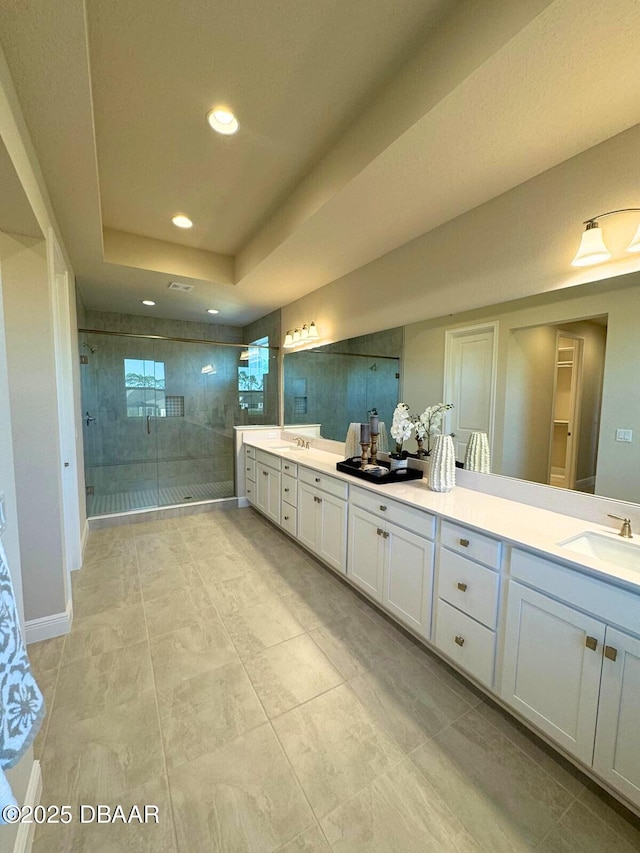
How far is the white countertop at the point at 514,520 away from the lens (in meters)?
1.19

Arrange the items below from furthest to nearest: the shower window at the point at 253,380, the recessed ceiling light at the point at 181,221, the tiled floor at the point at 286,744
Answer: the shower window at the point at 253,380, the recessed ceiling light at the point at 181,221, the tiled floor at the point at 286,744

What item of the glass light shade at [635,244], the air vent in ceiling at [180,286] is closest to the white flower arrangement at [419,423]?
the glass light shade at [635,244]

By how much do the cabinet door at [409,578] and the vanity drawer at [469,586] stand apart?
0.29 ft

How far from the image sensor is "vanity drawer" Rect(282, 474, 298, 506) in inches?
121

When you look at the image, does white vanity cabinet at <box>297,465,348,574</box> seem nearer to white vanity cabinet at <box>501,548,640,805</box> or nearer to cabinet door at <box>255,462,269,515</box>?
cabinet door at <box>255,462,269,515</box>

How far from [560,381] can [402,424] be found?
0.98 meters

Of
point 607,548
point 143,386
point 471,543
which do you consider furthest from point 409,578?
point 143,386

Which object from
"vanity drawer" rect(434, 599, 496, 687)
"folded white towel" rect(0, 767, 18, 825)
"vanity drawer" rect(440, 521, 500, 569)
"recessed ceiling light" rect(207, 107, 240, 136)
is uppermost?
"recessed ceiling light" rect(207, 107, 240, 136)

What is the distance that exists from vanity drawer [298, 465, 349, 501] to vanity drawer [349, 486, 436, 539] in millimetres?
99

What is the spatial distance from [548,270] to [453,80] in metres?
0.96

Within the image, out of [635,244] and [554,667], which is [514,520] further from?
[635,244]

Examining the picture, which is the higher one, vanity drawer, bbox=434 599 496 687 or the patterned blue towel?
the patterned blue towel

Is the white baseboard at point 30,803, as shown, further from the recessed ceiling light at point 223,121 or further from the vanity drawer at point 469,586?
Answer: the recessed ceiling light at point 223,121

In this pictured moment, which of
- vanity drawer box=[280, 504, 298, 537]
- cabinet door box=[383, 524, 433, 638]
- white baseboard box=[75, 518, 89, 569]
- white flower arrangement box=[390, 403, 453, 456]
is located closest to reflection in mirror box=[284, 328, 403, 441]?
white flower arrangement box=[390, 403, 453, 456]
